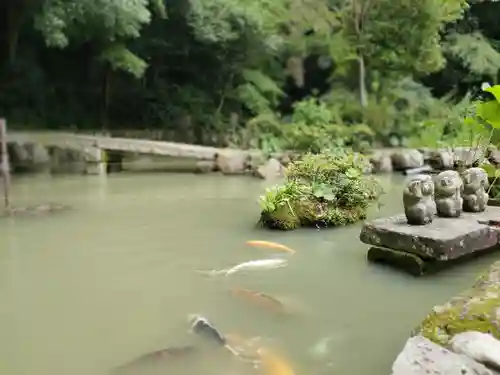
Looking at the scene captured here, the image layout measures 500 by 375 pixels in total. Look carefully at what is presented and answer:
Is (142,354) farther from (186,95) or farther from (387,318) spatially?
(186,95)

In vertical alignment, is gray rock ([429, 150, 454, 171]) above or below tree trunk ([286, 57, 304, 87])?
below

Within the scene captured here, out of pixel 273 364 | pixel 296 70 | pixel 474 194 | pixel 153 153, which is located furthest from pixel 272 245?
pixel 296 70

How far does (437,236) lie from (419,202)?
18.6 inches

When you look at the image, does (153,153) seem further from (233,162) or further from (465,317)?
(465,317)

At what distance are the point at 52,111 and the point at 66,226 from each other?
9.24 m

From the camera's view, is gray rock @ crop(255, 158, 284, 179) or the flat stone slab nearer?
the flat stone slab

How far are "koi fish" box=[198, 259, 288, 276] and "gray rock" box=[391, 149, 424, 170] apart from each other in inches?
271

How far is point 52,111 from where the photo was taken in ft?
48.3

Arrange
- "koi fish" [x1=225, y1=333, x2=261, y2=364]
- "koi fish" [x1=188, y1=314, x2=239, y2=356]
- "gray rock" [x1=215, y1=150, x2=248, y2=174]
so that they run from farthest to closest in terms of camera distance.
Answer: "gray rock" [x1=215, y1=150, x2=248, y2=174] → "koi fish" [x1=188, y1=314, x2=239, y2=356] → "koi fish" [x1=225, y1=333, x2=261, y2=364]

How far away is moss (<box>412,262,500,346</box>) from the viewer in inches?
100

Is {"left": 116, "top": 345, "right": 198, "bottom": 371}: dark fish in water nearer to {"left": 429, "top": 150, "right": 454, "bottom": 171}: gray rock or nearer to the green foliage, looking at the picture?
{"left": 429, "top": 150, "right": 454, "bottom": 171}: gray rock

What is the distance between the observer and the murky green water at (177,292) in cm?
307

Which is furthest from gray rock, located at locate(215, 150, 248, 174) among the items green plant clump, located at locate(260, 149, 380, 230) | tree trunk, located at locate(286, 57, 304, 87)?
tree trunk, located at locate(286, 57, 304, 87)

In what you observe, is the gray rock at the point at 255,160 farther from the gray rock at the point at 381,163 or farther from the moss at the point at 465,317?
the moss at the point at 465,317
